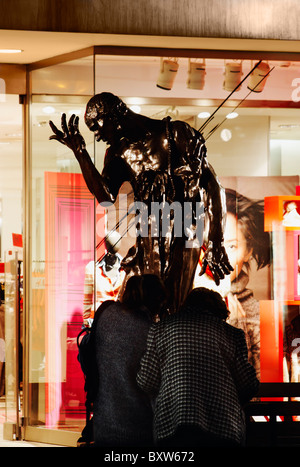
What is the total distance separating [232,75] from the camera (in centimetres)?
519

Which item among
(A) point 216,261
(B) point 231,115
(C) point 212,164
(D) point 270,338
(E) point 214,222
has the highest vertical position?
(B) point 231,115

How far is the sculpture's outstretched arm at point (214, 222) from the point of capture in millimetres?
4270

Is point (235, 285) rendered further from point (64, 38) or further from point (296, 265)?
point (64, 38)

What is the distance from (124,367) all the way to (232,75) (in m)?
2.71

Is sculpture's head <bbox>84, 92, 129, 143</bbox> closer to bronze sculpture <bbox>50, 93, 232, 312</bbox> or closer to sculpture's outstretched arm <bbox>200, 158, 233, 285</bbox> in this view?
bronze sculpture <bbox>50, 93, 232, 312</bbox>

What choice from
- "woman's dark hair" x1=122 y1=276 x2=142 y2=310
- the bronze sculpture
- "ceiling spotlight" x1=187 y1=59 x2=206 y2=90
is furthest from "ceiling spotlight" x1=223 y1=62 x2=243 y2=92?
"woman's dark hair" x1=122 y1=276 x2=142 y2=310

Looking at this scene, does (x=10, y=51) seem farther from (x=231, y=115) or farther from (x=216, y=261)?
(x=216, y=261)

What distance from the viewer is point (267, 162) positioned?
5.16m

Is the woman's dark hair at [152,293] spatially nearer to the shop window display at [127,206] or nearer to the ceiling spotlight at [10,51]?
the shop window display at [127,206]

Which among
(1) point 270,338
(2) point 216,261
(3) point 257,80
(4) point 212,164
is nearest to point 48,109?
(4) point 212,164

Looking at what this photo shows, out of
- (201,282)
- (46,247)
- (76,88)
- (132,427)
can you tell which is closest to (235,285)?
(201,282)

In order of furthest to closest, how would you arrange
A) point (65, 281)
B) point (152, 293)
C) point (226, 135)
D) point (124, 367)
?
point (65, 281) → point (226, 135) → point (152, 293) → point (124, 367)

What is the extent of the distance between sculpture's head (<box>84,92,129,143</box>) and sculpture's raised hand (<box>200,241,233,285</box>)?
0.82 metres

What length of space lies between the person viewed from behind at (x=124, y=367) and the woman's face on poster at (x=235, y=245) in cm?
203
